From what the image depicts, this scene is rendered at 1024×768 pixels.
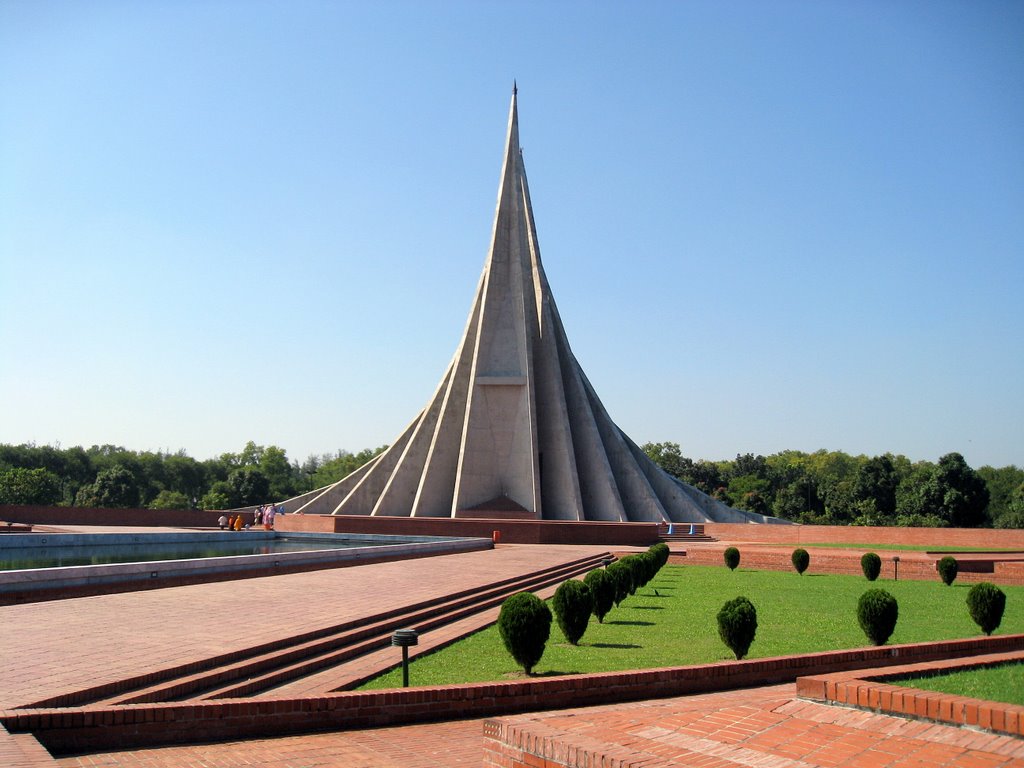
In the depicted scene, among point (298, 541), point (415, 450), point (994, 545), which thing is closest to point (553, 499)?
point (415, 450)

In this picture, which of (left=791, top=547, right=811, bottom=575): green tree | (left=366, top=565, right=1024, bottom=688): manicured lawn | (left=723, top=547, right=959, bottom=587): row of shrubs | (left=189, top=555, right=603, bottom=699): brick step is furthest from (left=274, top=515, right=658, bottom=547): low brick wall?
(left=189, top=555, right=603, bottom=699): brick step

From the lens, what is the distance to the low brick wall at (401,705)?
429cm

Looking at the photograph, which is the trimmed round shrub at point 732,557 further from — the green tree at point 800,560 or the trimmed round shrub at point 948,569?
the trimmed round shrub at point 948,569

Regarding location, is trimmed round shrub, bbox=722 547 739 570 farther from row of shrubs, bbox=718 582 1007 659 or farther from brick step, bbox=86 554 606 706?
brick step, bbox=86 554 606 706

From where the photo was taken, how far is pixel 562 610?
7.39 meters

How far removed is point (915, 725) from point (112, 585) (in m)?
8.43

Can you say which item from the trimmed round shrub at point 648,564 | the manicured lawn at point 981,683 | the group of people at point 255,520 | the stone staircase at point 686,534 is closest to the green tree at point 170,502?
the group of people at point 255,520

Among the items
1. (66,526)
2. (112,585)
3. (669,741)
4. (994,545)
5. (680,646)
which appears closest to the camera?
(669,741)

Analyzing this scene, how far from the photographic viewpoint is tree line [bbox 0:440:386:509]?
3431 centimetres

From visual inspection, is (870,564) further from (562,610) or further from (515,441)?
(515,441)

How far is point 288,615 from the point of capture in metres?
7.81

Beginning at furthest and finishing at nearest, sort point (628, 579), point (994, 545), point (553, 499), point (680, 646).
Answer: point (553, 499) < point (994, 545) < point (628, 579) < point (680, 646)

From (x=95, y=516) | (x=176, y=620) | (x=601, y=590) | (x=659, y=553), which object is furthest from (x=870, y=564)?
(x=95, y=516)

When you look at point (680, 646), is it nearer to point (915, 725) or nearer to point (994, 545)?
point (915, 725)
